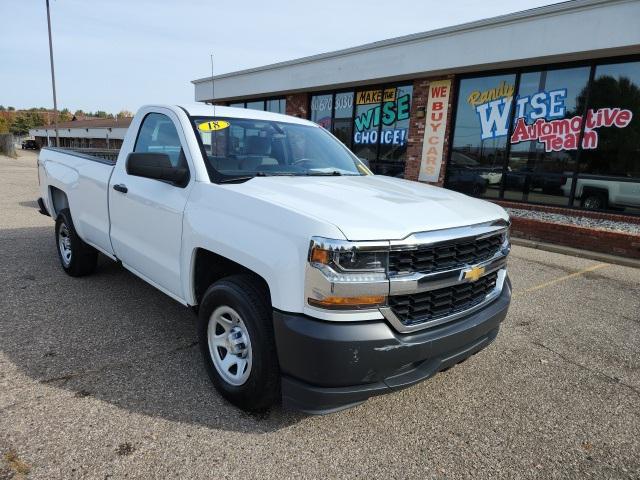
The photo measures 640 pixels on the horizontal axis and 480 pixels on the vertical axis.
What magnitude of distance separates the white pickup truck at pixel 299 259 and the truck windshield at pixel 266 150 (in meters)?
0.01

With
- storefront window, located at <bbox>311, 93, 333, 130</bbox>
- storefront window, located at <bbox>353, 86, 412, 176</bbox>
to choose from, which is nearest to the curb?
storefront window, located at <bbox>353, 86, 412, 176</bbox>

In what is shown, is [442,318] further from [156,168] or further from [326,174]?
[156,168]

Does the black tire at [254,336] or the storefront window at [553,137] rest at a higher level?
the storefront window at [553,137]

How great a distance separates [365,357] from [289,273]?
55cm

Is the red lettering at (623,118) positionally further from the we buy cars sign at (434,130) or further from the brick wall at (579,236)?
the we buy cars sign at (434,130)

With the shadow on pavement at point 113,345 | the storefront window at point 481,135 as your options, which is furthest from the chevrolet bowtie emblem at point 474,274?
the storefront window at point 481,135

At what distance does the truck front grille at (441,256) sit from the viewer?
2.26m

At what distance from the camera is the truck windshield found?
318cm

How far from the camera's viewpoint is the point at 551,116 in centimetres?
969

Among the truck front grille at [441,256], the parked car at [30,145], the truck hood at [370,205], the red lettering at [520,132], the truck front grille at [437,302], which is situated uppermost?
the red lettering at [520,132]

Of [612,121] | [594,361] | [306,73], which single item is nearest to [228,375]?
[594,361]

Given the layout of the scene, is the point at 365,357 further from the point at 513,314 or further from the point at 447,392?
the point at 513,314

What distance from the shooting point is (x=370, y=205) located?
2.55 metres

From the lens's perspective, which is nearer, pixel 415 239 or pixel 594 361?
pixel 415 239
